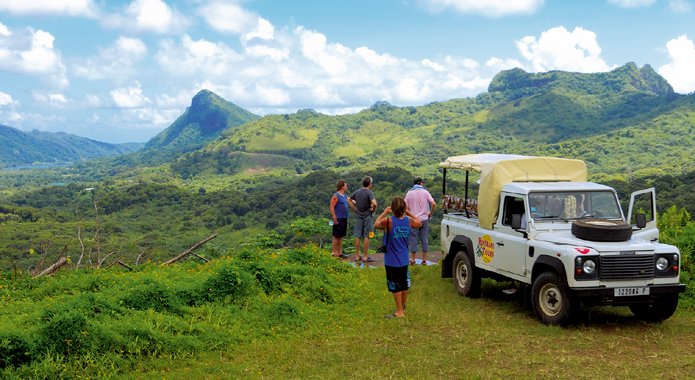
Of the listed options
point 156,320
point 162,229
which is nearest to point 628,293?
point 156,320

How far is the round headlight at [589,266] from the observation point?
6.63 metres

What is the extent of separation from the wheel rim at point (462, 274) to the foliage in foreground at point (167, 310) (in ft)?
4.95

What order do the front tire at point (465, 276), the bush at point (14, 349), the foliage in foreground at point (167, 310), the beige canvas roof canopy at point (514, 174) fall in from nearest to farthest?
the bush at point (14, 349)
the foliage in foreground at point (167, 310)
the beige canvas roof canopy at point (514, 174)
the front tire at point (465, 276)

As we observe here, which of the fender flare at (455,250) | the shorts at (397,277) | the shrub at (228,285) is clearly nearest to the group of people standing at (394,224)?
the shorts at (397,277)

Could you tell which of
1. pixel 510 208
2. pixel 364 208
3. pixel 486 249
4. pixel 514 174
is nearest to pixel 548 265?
pixel 510 208

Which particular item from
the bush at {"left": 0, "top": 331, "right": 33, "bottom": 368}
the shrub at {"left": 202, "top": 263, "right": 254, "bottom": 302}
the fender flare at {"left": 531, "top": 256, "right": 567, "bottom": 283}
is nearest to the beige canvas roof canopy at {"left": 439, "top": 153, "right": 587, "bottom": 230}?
the fender flare at {"left": 531, "top": 256, "right": 567, "bottom": 283}

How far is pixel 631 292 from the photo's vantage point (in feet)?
21.9

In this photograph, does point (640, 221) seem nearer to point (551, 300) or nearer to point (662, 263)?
point (662, 263)

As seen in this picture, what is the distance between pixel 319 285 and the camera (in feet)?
29.1

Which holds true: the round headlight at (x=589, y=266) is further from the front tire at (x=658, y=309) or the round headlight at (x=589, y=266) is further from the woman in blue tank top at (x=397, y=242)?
the woman in blue tank top at (x=397, y=242)

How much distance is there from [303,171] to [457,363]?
517 ft

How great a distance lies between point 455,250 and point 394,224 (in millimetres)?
2943

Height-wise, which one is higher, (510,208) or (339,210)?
(510,208)

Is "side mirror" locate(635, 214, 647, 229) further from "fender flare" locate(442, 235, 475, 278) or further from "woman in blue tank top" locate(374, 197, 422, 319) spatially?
"woman in blue tank top" locate(374, 197, 422, 319)
